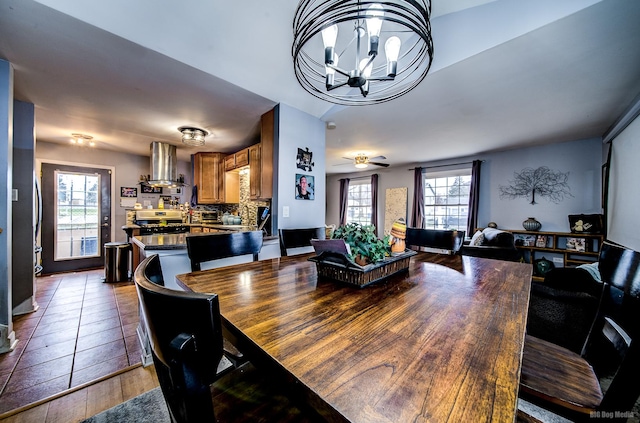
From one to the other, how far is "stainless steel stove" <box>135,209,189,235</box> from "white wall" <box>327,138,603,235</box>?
5.73 m

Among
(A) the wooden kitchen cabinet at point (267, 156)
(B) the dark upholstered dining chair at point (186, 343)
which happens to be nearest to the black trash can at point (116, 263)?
(A) the wooden kitchen cabinet at point (267, 156)

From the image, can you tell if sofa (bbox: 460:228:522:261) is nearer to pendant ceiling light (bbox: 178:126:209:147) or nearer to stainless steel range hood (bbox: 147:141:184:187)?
pendant ceiling light (bbox: 178:126:209:147)

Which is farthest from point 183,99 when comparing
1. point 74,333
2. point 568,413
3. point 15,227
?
point 568,413

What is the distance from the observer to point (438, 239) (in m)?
1.97

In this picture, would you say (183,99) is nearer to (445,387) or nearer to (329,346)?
(329,346)

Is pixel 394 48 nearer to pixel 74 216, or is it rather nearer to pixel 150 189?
pixel 150 189

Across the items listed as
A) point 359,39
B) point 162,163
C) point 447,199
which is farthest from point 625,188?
point 162,163

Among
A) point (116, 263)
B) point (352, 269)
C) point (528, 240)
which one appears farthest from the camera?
point (528, 240)

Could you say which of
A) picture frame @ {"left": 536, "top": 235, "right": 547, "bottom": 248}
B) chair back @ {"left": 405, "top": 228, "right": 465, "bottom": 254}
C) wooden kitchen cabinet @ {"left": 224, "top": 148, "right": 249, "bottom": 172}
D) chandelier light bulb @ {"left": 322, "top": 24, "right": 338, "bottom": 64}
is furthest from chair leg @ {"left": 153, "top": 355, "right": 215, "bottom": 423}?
picture frame @ {"left": 536, "top": 235, "right": 547, "bottom": 248}

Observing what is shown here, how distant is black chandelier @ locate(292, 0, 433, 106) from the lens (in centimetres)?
110

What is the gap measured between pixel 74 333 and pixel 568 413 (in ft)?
11.2

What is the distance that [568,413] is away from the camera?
795mm

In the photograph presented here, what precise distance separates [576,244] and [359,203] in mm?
4674

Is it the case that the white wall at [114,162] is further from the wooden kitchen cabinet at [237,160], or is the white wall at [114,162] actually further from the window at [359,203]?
the window at [359,203]
